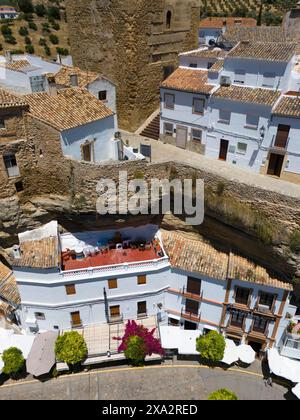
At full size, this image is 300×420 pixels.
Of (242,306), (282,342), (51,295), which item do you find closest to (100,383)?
(51,295)

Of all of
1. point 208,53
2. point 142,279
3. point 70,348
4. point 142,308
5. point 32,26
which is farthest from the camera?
point 32,26

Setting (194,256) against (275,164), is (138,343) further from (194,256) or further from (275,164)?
(275,164)

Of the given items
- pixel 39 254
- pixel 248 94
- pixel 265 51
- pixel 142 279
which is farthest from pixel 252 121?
pixel 39 254

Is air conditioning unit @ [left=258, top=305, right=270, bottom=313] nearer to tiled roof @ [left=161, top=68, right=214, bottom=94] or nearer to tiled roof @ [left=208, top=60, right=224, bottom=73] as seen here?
tiled roof @ [left=161, top=68, right=214, bottom=94]

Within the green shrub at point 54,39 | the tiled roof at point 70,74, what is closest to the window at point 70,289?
the tiled roof at point 70,74

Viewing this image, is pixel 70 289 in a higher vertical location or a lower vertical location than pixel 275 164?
lower

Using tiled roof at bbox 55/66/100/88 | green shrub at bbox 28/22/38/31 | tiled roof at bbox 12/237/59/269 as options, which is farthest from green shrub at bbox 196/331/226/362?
Result: green shrub at bbox 28/22/38/31

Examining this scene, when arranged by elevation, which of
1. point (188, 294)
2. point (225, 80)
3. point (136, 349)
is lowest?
point (136, 349)

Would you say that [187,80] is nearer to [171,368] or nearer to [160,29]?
[160,29]
